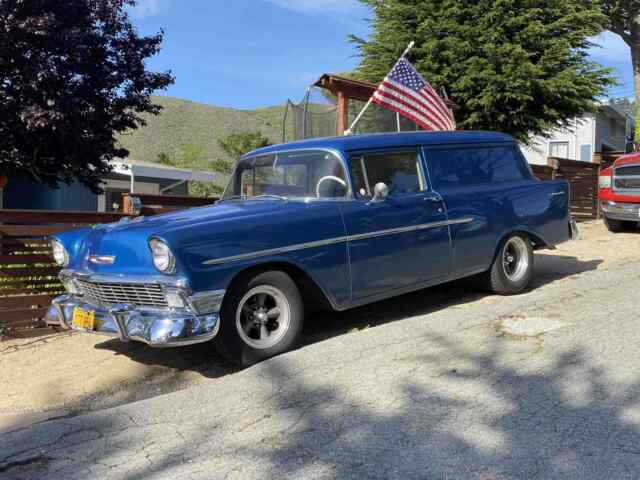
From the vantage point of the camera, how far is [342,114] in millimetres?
10500

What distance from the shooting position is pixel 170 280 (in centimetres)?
411

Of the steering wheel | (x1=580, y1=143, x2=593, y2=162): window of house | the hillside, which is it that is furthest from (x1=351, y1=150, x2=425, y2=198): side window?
the hillside

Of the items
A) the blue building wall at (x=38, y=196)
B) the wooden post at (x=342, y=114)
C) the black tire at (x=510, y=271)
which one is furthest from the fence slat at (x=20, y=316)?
the blue building wall at (x=38, y=196)

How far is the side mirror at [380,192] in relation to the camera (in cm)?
504

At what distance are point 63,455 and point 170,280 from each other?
4.09 ft

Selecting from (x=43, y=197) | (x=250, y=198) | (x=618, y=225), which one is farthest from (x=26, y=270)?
(x=618, y=225)

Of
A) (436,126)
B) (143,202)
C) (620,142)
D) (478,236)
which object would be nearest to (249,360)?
(478,236)

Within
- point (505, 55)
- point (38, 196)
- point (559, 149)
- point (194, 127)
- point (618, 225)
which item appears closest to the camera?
point (618, 225)

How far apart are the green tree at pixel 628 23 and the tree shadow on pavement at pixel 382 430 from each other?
1896 cm

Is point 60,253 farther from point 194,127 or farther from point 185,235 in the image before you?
point 194,127

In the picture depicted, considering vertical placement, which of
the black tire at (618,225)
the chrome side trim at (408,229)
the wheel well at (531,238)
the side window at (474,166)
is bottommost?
the black tire at (618,225)

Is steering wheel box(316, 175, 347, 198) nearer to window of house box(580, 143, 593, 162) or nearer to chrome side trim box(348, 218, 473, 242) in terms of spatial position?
chrome side trim box(348, 218, 473, 242)

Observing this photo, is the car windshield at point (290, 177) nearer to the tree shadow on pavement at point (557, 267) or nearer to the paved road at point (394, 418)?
the paved road at point (394, 418)

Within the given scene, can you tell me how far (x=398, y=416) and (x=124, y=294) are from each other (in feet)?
7.04
